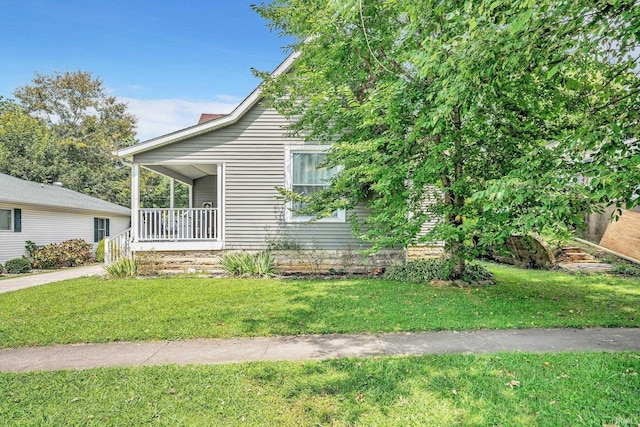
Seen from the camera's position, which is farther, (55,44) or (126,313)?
(55,44)

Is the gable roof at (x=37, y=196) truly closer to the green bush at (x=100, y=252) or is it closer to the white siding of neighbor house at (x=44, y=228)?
the white siding of neighbor house at (x=44, y=228)

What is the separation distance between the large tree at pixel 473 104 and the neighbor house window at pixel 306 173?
0.85m

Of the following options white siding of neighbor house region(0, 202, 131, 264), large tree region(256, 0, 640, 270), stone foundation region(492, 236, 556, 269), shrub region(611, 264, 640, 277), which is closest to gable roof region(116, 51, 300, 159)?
large tree region(256, 0, 640, 270)

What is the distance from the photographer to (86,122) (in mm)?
32188

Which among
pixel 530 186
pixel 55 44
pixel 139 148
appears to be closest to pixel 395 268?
pixel 530 186

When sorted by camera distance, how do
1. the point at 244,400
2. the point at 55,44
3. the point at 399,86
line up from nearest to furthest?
the point at 244,400 → the point at 399,86 → the point at 55,44

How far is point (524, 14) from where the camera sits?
114 inches

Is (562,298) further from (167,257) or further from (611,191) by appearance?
(167,257)

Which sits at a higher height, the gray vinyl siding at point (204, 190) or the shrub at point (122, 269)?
the gray vinyl siding at point (204, 190)

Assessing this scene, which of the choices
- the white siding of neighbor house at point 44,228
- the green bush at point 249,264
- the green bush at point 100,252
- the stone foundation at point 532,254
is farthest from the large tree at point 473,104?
the green bush at point 100,252

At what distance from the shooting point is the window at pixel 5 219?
43.8ft

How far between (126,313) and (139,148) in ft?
18.3

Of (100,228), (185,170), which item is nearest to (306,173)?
(185,170)

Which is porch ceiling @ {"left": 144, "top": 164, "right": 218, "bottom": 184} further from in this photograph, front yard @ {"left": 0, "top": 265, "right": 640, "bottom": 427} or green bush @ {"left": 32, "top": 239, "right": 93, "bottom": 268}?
green bush @ {"left": 32, "top": 239, "right": 93, "bottom": 268}
